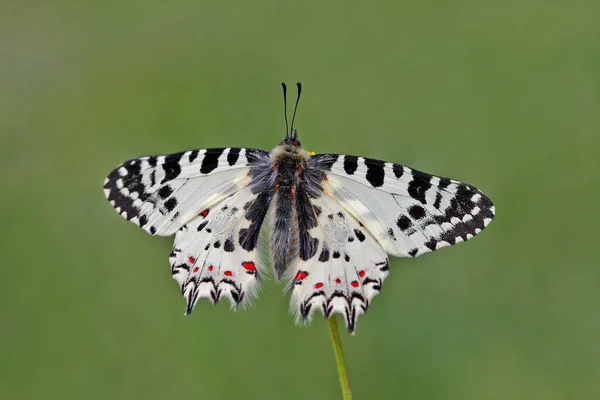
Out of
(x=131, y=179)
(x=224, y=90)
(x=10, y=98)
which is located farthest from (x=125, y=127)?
(x=131, y=179)

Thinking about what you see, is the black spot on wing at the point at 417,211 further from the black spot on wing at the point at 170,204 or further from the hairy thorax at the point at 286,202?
the black spot on wing at the point at 170,204

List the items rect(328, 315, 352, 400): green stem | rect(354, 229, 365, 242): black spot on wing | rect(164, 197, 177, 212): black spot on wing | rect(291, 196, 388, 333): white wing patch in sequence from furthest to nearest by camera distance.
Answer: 1. rect(164, 197, 177, 212): black spot on wing
2. rect(354, 229, 365, 242): black spot on wing
3. rect(291, 196, 388, 333): white wing patch
4. rect(328, 315, 352, 400): green stem

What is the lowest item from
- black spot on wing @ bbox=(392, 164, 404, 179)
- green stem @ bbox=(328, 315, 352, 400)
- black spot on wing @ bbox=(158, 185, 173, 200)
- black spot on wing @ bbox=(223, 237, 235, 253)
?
green stem @ bbox=(328, 315, 352, 400)

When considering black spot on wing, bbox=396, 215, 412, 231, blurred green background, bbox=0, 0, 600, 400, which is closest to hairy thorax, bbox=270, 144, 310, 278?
black spot on wing, bbox=396, 215, 412, 231

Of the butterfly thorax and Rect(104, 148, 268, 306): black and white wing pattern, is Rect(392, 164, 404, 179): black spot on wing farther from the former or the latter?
Rect(104, 148, 268, 306): black and white wing pattern

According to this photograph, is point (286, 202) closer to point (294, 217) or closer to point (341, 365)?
point (294, 217)

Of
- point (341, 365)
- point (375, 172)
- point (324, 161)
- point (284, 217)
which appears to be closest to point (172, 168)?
point (284, 217)

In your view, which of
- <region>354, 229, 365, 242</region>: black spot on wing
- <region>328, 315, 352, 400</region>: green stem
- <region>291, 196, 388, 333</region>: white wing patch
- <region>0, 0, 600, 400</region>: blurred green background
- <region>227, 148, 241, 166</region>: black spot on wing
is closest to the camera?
<region>328, 315, 352, 400</region>: green stem
